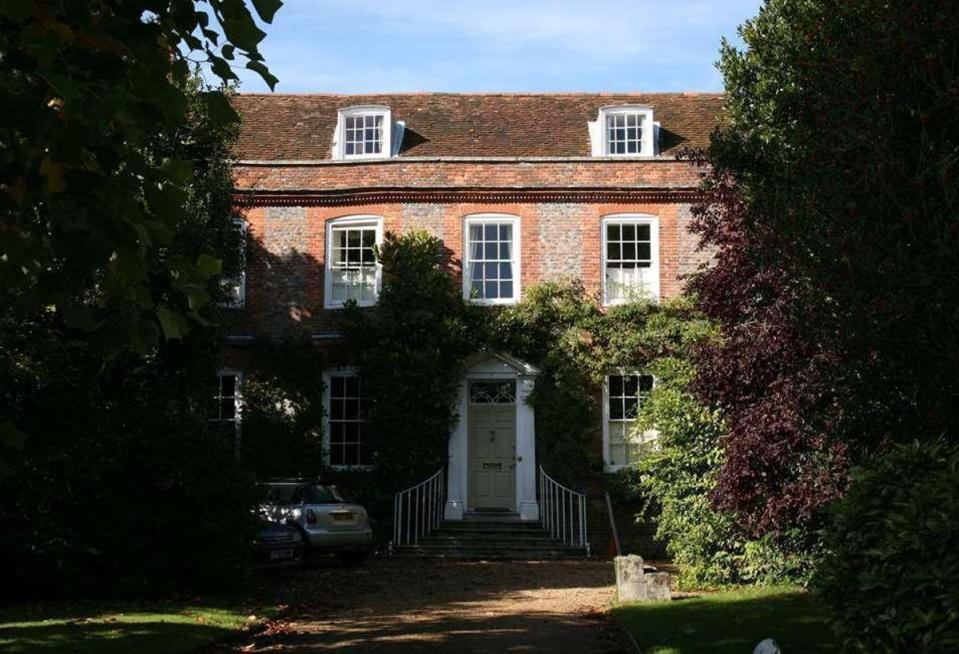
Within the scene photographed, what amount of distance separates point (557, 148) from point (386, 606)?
13.7m

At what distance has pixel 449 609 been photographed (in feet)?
48.1

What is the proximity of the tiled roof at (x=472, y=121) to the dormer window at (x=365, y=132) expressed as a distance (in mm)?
427

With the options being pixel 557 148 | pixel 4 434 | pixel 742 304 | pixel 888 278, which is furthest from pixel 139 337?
pixel 557 148

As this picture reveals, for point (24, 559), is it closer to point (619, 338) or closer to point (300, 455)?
point (300, 455)

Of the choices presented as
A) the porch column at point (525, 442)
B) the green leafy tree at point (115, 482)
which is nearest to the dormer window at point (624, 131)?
the porch column at point (525, 442)

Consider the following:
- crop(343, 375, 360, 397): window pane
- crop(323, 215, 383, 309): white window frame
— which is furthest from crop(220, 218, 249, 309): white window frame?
crop(343, 375, 360, 397): window pane

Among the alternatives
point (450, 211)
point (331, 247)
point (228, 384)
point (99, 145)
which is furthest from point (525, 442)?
point (99, 145)

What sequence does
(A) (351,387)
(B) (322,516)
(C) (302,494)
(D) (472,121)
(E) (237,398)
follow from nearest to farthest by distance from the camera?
(B) (322,516) < (C) (302,494) < (E) (237,398) < (A) (351,387) < (D) (472,121)

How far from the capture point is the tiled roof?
86.1 feet

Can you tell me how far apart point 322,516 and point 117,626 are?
7.78m

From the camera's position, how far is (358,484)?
2388 cm

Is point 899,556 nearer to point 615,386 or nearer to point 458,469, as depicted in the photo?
point 458,469

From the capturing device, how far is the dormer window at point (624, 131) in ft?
84.2

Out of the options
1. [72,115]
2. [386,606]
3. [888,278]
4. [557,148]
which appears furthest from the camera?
[557,148]
